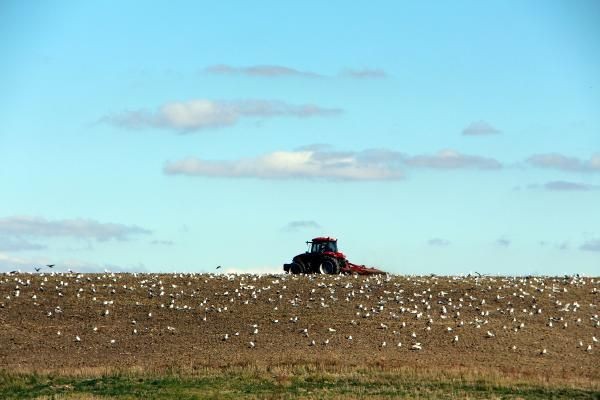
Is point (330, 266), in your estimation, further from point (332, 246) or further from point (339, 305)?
point (339, 305)

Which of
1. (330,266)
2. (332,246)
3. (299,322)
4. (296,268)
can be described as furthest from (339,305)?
(296,268)

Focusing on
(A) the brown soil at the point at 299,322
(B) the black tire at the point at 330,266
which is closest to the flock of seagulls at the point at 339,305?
(A) the brown soil at the point at 299,322

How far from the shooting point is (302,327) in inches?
2398

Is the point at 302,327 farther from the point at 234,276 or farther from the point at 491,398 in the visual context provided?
the point at 491,398

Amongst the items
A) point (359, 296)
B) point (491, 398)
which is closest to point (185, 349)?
point (359, 296)

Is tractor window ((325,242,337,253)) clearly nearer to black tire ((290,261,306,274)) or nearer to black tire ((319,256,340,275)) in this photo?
black tire ((319,256,340,275))

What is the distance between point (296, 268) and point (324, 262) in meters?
1.81

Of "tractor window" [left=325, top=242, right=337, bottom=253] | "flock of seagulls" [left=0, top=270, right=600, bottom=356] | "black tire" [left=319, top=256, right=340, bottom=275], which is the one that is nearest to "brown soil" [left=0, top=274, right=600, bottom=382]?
"flock of seagulls" [left=0, top=270, right=600, bottom=356]

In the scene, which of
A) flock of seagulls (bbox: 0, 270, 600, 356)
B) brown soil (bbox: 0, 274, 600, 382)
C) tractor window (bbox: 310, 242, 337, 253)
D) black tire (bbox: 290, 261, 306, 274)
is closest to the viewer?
brown soil (bbox: 0, 274, 600, 382)

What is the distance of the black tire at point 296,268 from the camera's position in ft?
240

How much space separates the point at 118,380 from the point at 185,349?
26.8ft

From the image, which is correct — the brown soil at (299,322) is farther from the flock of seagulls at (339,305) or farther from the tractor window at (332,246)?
the tractor window at (332,246)

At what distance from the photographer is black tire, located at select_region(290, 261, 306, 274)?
7319 centimetres

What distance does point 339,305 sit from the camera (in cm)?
6450
